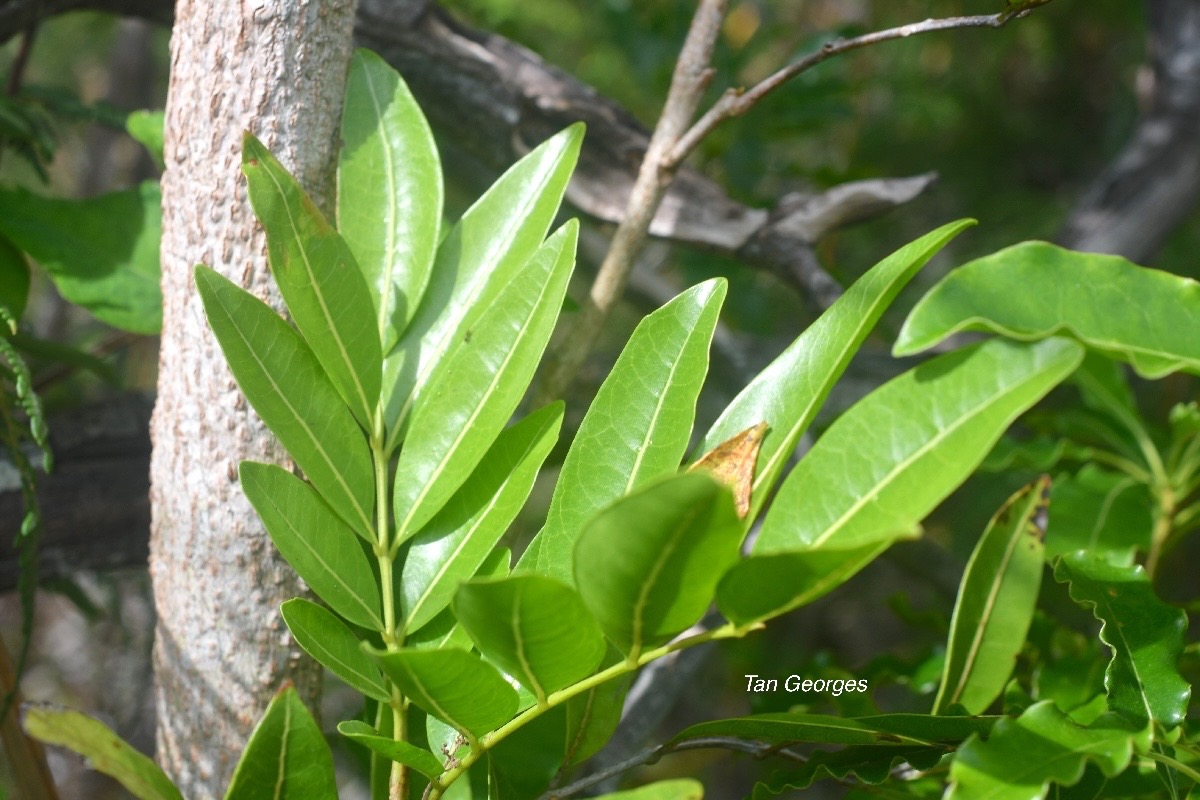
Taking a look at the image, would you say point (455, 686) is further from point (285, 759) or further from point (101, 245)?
point (101, 245)

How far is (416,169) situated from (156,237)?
37 centimetres

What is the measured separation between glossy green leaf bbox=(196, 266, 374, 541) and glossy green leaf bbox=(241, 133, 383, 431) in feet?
0.03

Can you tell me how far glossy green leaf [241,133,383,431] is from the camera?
465 millimetres

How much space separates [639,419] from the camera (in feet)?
1.52

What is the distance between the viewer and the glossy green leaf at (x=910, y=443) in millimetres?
341

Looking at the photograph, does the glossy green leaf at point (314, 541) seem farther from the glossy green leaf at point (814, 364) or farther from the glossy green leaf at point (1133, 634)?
the glossy green leaf at point (1133, 634)

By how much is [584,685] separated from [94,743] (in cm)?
24

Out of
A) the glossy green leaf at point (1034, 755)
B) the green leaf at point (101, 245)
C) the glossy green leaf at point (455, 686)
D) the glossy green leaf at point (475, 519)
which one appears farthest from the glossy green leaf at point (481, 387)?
the green leaf at point (101, 245)

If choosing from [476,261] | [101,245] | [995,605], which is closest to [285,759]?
[476,261]

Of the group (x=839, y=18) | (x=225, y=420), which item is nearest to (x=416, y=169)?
(x=225, y=420)

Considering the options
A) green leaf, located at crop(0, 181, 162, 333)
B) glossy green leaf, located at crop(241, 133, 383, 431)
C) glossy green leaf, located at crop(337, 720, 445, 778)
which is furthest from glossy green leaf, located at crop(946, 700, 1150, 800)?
green leaf, located at crop(0, 181, 162, 333)

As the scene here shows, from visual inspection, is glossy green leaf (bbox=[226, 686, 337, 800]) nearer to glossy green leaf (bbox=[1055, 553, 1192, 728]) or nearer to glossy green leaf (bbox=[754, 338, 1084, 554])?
glossy green leaf (bbox=[754, 338, 1084, 554])

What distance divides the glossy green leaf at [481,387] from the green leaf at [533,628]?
13 centimetres

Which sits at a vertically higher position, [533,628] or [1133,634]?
[533,628]
